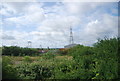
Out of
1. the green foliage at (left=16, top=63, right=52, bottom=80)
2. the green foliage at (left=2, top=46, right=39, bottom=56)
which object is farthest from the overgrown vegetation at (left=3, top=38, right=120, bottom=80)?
the green foliage at (left=2, top=46, right=39, bottom=56)

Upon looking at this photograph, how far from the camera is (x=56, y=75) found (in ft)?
14.7

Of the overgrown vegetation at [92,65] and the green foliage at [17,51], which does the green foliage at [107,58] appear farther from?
the green foliage at [17,51]

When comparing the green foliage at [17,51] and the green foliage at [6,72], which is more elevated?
the green foliage at [17,51]

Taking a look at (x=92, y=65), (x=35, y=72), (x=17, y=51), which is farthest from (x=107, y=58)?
(x=17, y=51)

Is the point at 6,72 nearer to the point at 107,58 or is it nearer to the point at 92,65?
the point at 92,65

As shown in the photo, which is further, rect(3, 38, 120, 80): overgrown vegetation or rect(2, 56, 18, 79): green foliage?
rect(2, 56, 18, 79): green foliage

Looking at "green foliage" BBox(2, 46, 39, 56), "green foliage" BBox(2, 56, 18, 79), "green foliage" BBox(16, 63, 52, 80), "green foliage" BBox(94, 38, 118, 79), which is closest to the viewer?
"green foliage" BBox(94, 38, 118, 79)

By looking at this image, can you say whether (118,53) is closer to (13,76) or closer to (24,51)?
(13,76)

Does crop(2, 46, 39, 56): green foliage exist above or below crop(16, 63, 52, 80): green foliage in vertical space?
above

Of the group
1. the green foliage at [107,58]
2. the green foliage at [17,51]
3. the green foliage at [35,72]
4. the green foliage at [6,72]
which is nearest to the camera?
the green foliage at [107,58]

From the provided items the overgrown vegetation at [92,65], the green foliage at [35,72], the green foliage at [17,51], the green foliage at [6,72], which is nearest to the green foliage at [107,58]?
the overgrown vegetation at [92,65]

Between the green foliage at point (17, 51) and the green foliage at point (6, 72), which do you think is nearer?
the green foliage at point (6, 72)

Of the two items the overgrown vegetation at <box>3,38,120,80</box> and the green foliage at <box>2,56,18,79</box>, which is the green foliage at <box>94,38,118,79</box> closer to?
the overgrown vegetation at <box>3,38,120,80</box>

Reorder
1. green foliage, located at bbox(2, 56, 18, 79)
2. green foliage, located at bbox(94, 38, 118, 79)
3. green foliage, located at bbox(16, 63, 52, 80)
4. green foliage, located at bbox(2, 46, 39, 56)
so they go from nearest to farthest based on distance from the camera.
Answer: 1. green foliage, located at bbox(94, 38, 118, 79)
2. green foliage, located at bbox(2, 56, 18, 79)
3. green foliage, located at bbox(16, 63, 52, 80)
4. green foliage, located at bbox(2, 46, 39, 56)
